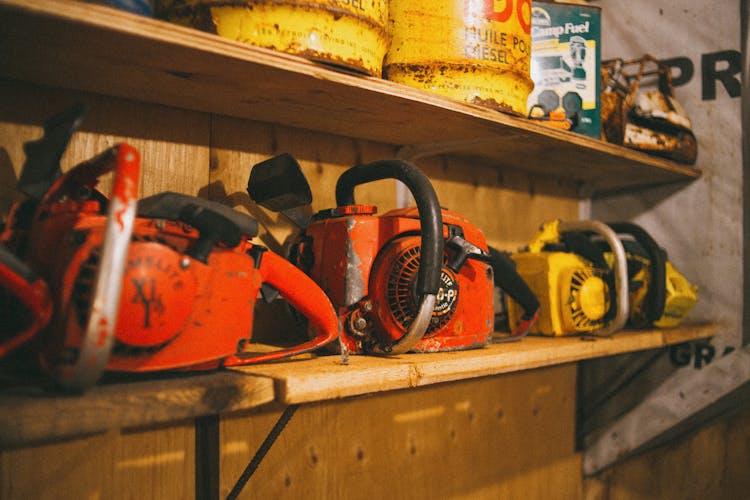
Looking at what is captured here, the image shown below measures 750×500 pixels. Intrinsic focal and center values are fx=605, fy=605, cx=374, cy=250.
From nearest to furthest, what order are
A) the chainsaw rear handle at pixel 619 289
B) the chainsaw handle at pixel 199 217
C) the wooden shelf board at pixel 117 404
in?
the wooden shelf board at pixel 117 404, the chainsaw handle at pixel 199 217, the chainsaw rear handle at pixel 619 289

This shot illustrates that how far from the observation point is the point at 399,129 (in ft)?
4.13

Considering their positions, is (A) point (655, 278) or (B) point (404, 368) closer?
(B) point (404, 368)

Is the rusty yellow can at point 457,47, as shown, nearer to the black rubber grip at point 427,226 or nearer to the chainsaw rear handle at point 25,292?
the black rubber grip at point 427,226

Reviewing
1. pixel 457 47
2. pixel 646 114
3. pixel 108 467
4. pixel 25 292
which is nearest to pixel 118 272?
pixel 25 292

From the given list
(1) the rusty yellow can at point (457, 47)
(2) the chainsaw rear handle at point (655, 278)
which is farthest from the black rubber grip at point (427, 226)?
(2) the chainsaw rear handle at point (655, 278)

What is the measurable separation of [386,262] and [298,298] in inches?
6.5

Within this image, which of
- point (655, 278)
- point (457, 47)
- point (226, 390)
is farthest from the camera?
point (655, 278)

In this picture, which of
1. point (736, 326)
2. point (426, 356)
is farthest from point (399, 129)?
point (736, 326)

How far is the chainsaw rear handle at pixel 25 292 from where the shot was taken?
62 centimetres

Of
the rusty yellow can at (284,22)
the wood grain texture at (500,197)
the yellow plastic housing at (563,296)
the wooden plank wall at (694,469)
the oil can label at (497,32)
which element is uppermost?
the oil can label at (497,32)

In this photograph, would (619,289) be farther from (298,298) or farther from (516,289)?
(298,298)

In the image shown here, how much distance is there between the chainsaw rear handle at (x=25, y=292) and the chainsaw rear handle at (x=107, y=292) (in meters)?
0.06

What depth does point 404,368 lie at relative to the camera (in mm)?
904

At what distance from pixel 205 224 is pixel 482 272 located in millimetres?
557
